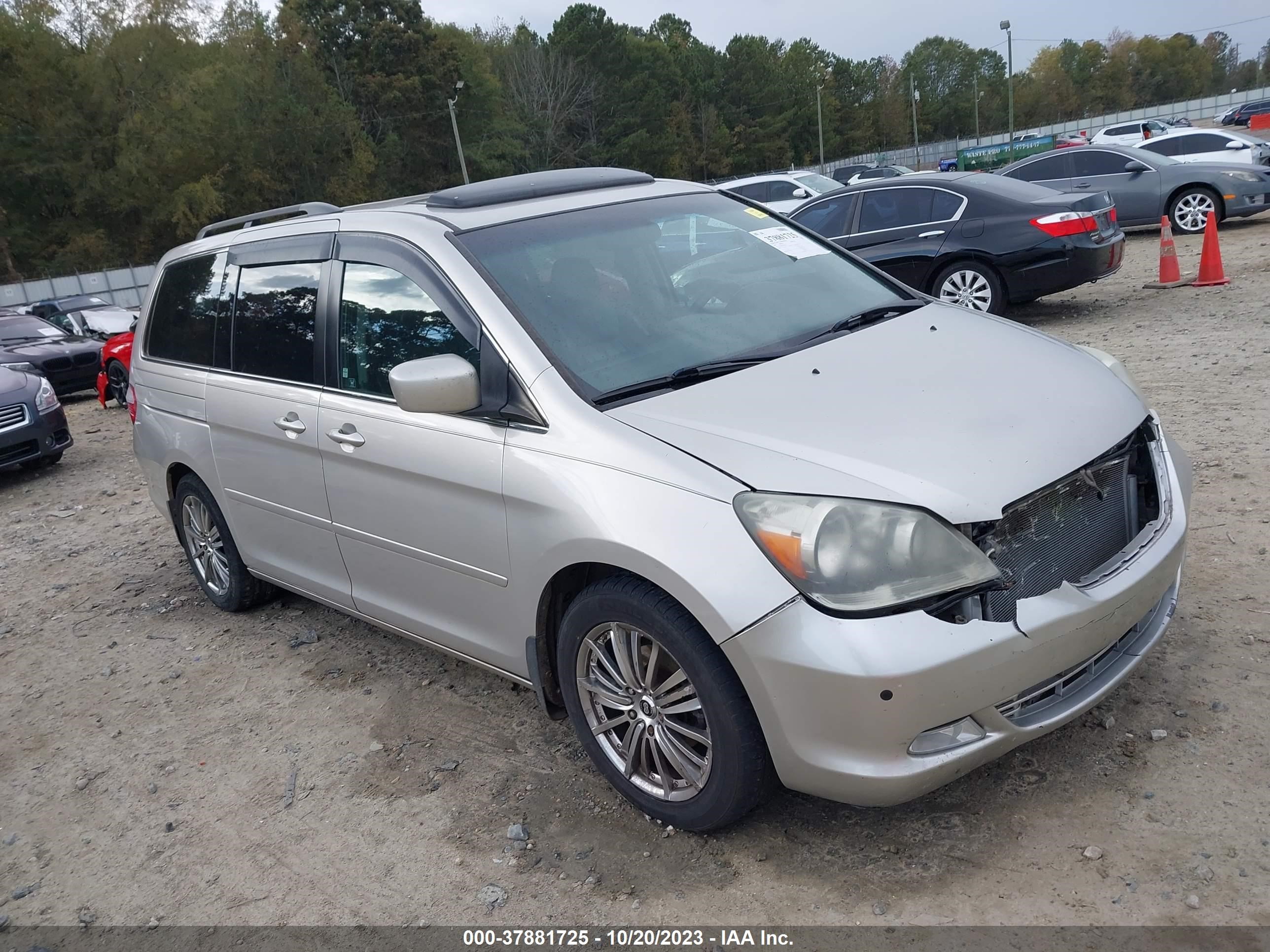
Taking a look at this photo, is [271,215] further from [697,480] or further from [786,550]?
[786,550]

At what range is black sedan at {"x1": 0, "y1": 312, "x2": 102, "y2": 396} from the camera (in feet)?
47.6

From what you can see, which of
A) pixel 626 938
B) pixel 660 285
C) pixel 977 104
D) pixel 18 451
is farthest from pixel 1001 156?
pixel 977 104

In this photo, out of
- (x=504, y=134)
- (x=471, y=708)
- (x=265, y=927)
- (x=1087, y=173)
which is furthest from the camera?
(x=504, y=134)

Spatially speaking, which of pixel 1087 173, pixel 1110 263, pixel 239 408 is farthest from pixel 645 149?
pixel 239 408

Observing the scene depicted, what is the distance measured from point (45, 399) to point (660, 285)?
8315 millimetres

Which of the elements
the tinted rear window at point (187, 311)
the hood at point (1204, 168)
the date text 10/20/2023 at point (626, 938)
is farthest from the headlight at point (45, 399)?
the hood at point (1204, 168)

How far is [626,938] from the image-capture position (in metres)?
2.71

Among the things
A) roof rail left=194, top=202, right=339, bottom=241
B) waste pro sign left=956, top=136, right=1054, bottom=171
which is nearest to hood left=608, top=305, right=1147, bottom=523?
roof rail left=194, top=202, right=339, bottom=241

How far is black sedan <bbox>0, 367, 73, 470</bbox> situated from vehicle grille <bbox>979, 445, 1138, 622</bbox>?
30.7ft

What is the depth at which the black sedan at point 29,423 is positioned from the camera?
9367mm

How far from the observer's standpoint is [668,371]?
3.31 m

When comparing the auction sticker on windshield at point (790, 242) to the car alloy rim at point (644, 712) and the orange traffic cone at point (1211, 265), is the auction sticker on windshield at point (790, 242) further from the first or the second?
the orange traffic cone at point (1211, 265)

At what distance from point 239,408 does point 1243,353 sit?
275 inches

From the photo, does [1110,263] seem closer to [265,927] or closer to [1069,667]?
[1069,667]
